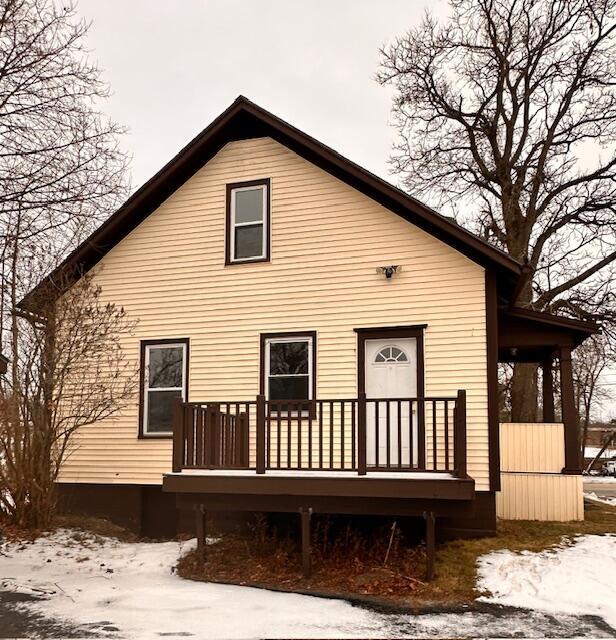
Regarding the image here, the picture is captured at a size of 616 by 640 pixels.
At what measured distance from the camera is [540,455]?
40.1ft

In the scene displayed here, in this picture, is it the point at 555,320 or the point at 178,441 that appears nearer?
the point at 178,441

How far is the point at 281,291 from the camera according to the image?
12.2m

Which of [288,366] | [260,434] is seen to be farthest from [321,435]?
[288,366]

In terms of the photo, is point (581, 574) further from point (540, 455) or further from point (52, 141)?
point (52, 141)

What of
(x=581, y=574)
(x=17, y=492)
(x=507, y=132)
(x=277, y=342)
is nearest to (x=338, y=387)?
(x=277, y=342)

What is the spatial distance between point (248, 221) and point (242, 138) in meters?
1.66

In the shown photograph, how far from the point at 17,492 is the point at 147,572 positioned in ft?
10.6

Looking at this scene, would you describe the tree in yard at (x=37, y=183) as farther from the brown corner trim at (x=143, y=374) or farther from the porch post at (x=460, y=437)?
the porch post at (x=460, y=437)

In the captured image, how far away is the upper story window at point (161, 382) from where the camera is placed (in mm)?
12617

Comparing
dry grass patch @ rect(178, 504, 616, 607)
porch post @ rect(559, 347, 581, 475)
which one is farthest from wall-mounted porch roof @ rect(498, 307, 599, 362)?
dry grass patch @ rect(178, 504, 616, 607)

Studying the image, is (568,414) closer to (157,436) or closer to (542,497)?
(542,497)

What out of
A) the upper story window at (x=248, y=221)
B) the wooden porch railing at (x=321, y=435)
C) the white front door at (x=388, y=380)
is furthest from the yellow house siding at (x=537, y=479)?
the upper story window at (x=248, y=221)

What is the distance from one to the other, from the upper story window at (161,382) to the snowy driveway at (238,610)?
298 centimetres

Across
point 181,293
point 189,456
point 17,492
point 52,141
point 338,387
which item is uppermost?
point 52,141
